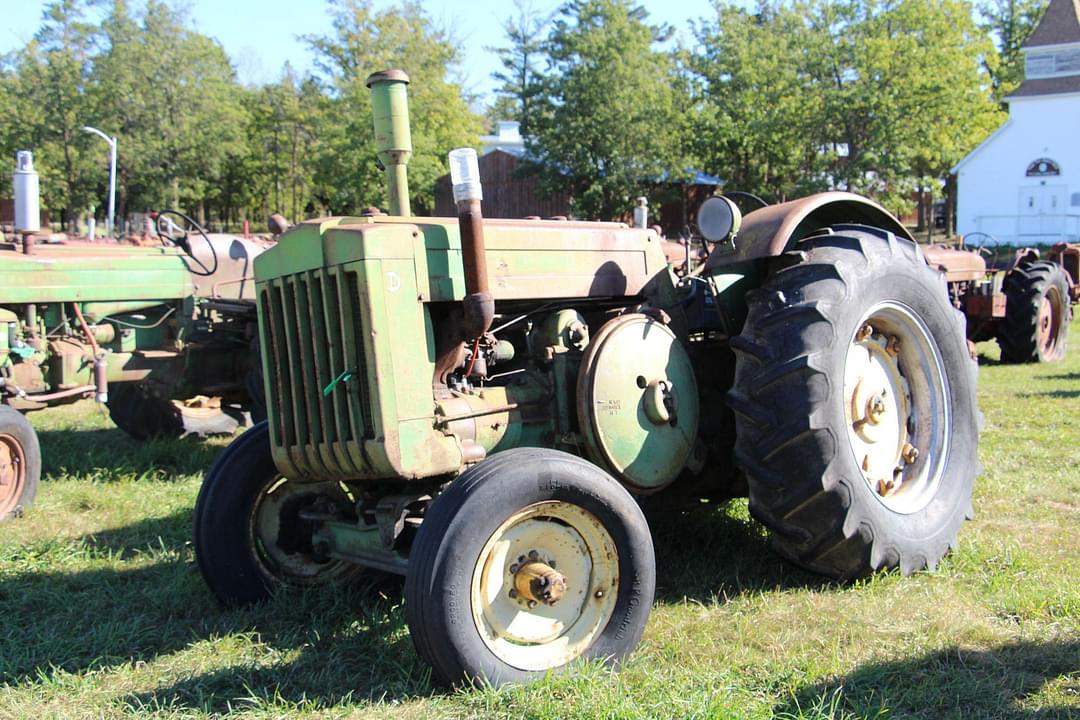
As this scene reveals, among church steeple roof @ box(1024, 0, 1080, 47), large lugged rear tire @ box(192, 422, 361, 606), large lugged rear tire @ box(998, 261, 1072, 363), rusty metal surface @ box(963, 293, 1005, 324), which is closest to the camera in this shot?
large lugged rear tire @ box(192, 422, 361, 606)

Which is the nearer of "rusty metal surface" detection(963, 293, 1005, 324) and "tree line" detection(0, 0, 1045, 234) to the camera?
"rusty metal surface" detection(963, 293, 1005, 324)

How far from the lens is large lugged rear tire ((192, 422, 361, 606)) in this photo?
382 centimetres

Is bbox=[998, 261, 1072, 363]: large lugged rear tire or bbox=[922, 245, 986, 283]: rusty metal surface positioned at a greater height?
bbox=[922, 245, 986, 283]: rusty metal surface

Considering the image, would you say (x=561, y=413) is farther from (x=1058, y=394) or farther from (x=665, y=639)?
(x=1058, y=394)

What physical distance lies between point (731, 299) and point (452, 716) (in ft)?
7.44

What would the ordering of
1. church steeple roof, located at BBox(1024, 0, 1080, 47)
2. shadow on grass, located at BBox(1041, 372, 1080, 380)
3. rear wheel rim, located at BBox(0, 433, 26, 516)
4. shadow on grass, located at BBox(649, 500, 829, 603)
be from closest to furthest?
1. shadow on grass, located at BBox(649, 500, 829, 603)
2. rear wheel rim, located at BBox(0, 433, 26, 516)
3. shadow on grass, located at BBox(1041, 372, 1080, 380)
4. church steeple roof, located at BBox(1024, 0, 1080, 47)

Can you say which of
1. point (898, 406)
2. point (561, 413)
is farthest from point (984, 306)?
point (561, 413)

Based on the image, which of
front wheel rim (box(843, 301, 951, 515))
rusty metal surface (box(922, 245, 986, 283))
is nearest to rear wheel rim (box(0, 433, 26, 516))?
front wheel rim (box(843, 301, 951, 515))

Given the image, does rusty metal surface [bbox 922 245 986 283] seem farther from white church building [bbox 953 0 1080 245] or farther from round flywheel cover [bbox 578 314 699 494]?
white church building [bbox 953 0 1080 245]

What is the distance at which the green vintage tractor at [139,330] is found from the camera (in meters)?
6.56

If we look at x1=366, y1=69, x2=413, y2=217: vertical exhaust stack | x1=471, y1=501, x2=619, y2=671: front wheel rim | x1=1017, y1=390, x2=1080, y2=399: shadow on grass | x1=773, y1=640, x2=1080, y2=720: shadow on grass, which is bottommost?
x1=773, y1=640, x2=1080, y2=720: shadow on grass

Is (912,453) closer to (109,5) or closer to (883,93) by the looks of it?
(883,93)

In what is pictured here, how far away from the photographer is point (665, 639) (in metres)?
3.44

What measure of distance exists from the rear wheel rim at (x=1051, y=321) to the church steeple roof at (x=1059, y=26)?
107ft
